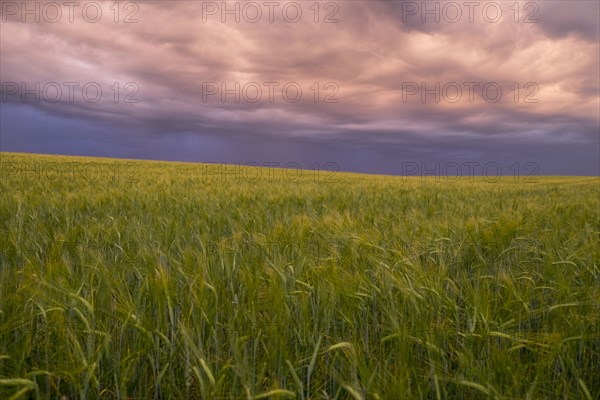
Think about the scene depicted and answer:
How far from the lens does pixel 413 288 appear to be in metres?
1.84

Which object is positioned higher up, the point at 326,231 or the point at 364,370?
the point at 326,231

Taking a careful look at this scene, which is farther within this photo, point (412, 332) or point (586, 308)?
point (586, 308)

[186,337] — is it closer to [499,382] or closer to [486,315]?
[499,382]

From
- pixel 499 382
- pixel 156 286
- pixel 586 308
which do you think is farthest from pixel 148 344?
pixel 586 308

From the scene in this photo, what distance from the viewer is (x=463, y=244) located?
3.21 m

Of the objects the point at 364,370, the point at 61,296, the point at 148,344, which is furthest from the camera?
the point at 61,296

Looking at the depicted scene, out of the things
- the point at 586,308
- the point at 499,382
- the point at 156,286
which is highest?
the point at 156,286

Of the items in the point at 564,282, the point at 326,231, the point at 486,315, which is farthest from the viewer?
the point at 326,231

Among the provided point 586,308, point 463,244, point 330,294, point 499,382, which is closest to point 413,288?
point 330,294

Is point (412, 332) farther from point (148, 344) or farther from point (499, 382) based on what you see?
point (148, 344)

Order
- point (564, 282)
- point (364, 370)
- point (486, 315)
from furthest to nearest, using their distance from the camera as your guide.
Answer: point (564, 282)
point (486, 315)
point (364, 370)

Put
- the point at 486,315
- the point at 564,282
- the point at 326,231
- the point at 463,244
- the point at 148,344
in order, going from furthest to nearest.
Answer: the point at 326,231
the point at 463,244
the point at 564,282
the point at 486,315
the point at 148,344

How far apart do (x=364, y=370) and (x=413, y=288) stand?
680mm

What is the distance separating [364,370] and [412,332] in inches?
16.5
